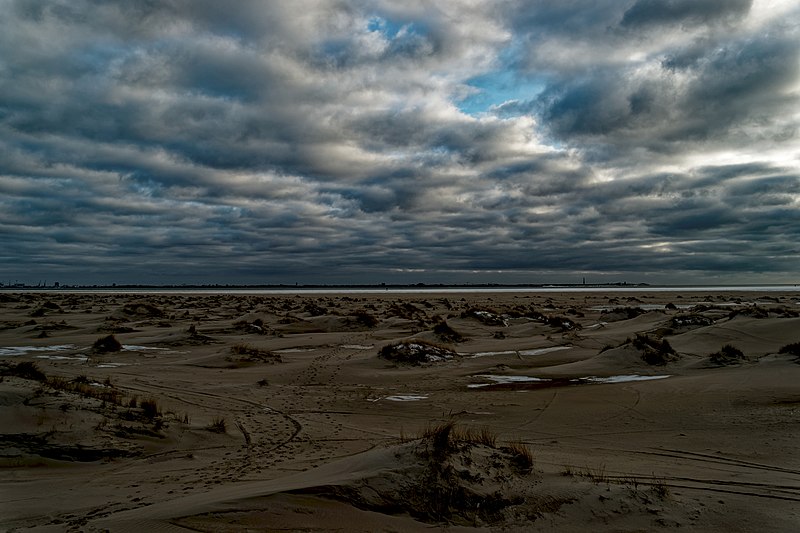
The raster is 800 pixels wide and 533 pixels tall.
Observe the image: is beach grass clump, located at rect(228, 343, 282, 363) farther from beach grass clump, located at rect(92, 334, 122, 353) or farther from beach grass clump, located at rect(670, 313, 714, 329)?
beach grass clump, located at rect(670, 313, 714, 329)

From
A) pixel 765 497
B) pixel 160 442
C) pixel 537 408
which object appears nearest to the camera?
pixel 765 497

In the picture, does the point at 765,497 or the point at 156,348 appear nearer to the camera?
the point at 765,497

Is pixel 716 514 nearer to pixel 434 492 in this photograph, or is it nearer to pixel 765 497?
pixel 765 497

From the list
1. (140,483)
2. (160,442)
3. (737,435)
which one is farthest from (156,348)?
(737,435)

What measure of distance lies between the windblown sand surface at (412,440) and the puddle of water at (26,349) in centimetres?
295

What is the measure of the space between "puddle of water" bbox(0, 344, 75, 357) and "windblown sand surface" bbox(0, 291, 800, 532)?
295cm

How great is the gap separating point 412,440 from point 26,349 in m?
21.8

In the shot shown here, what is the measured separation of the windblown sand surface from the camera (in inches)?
201

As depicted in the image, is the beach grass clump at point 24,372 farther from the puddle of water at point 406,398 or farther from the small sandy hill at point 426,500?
the puddle of water at point 406,398

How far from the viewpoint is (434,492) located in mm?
5359

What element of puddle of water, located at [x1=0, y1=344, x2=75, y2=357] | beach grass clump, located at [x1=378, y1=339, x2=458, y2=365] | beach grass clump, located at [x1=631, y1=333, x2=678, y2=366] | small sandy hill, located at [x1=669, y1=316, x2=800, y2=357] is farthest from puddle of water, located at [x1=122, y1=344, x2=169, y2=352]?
small sandy hill, located at [x1=669, y1=316, x2=800, y2=357]

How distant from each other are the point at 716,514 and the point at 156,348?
2136 centimetres

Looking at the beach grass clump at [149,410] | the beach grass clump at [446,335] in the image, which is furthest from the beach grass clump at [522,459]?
the beach grass clump at [446,335]

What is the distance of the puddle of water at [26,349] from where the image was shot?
19959 millimetres
